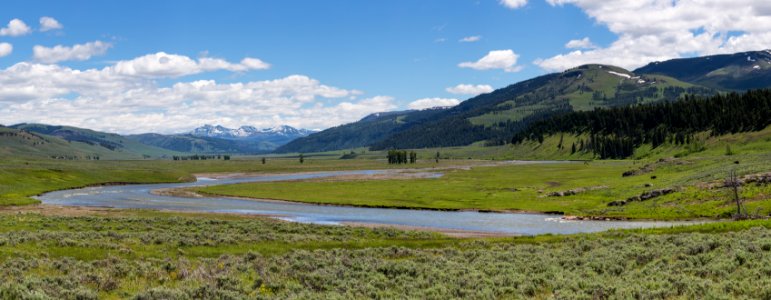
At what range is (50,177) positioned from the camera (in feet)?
494

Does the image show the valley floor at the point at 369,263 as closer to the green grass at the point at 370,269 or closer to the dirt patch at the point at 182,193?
the green grass at the point at 370,269

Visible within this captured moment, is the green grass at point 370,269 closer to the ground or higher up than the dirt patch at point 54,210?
higher up

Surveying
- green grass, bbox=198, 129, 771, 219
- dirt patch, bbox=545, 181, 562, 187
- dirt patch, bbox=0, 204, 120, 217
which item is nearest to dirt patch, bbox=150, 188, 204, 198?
green grass, bbox=198, 129, 771, 219

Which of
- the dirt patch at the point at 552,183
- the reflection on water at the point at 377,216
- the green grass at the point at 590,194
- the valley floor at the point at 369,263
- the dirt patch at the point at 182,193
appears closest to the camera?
the valley floor at the point at 369,263

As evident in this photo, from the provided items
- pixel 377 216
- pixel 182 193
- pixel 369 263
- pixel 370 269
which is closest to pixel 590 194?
pixel 377 216

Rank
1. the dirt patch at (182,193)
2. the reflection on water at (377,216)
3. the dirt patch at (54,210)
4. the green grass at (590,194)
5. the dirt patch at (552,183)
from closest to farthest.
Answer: the reflection on water at (377,216), the green grass at (590,194), the dirt patch at (54,210), the dirt patch at (552,183), the dirt patch at (182,193)

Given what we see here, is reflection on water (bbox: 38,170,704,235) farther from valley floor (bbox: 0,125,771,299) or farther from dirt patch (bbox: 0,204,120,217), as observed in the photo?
valley floor (bbox: 0,125,771,299)

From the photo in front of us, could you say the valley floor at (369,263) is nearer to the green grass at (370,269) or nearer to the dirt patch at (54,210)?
the green grass at (370,269)

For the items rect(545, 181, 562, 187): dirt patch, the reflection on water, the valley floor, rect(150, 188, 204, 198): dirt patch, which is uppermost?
the valley floor

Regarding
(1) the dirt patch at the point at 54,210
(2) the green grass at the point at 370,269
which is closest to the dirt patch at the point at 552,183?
(2) the green grass at the point at 370,269

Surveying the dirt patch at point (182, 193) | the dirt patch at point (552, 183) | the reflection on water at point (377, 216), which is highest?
the dirt patch at point (552, 183)

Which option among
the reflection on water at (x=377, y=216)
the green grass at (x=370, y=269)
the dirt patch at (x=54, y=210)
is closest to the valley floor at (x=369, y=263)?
the green grass at (x=370, y=269)

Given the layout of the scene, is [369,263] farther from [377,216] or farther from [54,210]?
[54,210]

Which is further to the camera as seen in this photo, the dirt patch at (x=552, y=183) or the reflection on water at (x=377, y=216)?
the dirt patch at (x=552, y=183)
